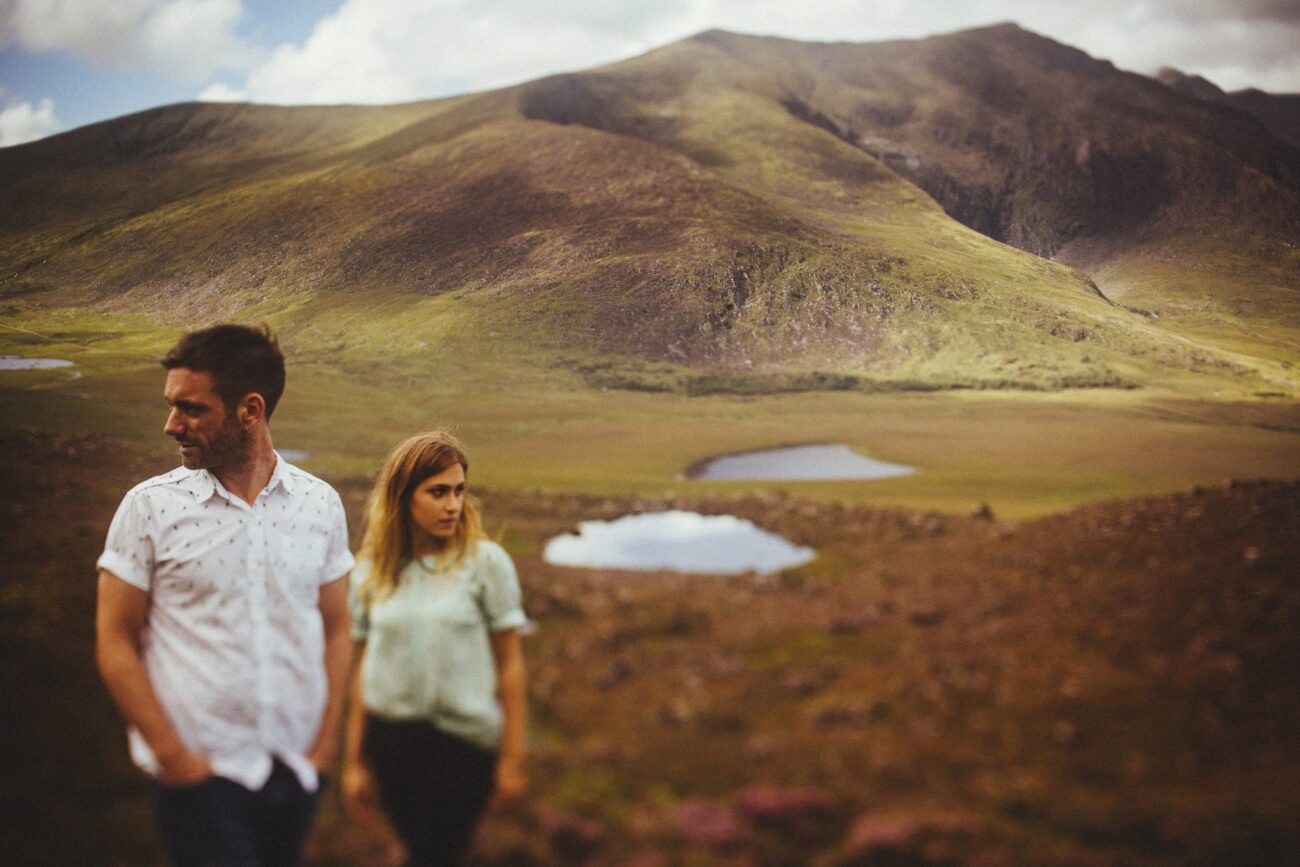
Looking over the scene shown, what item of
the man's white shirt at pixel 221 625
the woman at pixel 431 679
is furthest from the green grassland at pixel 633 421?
the man's white shirt at pixel 221 625

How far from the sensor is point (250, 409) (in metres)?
3.86

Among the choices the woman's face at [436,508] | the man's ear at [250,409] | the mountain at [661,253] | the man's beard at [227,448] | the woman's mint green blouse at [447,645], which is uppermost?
the mountain at [661,253]

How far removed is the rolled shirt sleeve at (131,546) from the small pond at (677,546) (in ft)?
16.9

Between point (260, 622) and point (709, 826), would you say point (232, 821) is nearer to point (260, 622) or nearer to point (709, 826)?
point (260, 622)

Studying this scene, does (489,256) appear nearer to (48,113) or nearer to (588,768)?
(48,113)

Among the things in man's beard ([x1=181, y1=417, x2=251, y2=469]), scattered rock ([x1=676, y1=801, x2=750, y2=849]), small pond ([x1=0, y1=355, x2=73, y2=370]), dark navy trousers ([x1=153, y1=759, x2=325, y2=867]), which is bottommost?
scattered rock ([x1=676, y1=801, x2=750, y2=849])

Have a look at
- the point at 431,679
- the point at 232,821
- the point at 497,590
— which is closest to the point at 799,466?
the point at 497,590

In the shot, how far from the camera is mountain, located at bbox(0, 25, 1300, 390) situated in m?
12.5

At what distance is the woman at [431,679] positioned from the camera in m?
4.11

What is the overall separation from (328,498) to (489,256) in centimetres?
1178

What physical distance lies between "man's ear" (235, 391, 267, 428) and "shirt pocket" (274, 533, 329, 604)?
569 mm

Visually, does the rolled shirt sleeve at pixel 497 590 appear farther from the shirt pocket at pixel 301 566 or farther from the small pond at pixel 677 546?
the small pond at pixel 677 546

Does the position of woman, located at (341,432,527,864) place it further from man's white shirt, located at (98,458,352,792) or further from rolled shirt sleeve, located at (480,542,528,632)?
man's white shirt, located at (98,458,352,792)

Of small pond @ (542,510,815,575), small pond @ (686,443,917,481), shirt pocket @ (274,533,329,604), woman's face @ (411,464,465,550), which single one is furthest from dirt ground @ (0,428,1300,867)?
shirt pocket @ (274,533,329,604)
